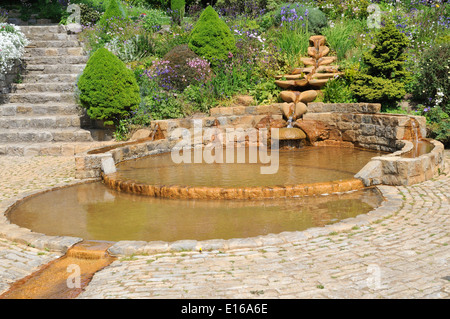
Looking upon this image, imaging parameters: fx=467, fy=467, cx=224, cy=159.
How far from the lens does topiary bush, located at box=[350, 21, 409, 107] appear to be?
1015 centimetres

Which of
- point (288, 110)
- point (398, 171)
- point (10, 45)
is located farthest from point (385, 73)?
point (10, 45)

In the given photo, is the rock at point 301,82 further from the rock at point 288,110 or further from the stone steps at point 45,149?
the stone steps at point 45,149

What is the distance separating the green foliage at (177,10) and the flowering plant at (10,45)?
493cm

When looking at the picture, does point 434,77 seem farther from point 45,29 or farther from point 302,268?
point 45,29

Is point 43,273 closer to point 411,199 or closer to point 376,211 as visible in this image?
point 376,211

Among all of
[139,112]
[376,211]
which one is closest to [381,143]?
[376,211]

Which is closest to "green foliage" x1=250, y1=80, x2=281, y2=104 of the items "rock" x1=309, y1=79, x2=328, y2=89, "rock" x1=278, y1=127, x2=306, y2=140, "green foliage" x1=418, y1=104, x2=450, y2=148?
"rock" x1=309, y1=79, x2=328, y2=89

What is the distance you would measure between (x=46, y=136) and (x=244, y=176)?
5.21 metres

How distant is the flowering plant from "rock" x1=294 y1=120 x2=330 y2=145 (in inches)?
283

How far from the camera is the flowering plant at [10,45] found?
1136cm

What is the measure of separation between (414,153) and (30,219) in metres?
5.67

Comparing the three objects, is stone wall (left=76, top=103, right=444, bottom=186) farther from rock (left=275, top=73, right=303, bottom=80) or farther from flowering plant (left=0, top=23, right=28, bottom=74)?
flowering plant (left=0, top=23, right=28, bottom=74)

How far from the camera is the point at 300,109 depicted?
10633 mm

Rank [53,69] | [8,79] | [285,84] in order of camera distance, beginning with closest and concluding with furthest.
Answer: [285,84] < [8,79] < [53,69]
